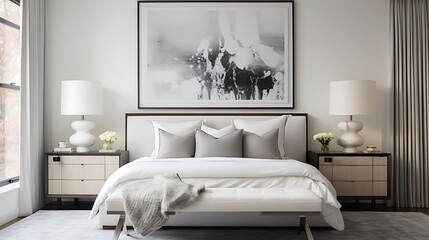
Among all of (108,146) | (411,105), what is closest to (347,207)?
(411,105)

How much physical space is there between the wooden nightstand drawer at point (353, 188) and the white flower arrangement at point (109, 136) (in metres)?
2.74

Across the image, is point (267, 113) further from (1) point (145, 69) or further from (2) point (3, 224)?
(2) point (3, 224)

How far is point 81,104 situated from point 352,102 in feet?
10.8

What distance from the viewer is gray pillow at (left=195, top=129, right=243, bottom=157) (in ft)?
16.8

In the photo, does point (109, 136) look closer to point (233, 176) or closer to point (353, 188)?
point (233, 176)

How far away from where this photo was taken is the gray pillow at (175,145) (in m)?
5.25

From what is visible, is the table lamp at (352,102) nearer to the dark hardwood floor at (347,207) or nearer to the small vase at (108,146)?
the dark hardwood floor at (347,207)

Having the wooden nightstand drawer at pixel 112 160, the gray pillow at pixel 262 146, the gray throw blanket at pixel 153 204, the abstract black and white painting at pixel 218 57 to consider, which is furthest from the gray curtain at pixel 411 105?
the wooden nightstand drawer at pixel 112 160

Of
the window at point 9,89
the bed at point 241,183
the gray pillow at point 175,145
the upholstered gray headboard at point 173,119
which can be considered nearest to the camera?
the bed at point 241,183

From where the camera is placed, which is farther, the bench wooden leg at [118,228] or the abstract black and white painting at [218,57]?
the abstract black and white painting at [218,57]

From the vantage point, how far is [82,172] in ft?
17.8

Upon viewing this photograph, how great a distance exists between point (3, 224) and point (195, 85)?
110 inches

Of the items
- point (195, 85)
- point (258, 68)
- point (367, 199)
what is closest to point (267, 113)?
point (258, 68)

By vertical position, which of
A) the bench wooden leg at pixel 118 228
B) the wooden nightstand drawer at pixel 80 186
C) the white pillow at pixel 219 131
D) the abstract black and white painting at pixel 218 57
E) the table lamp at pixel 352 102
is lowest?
the bench wooden leg at pixel 118 228
